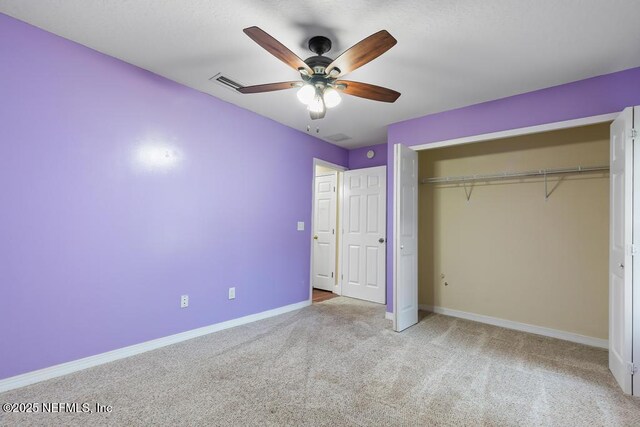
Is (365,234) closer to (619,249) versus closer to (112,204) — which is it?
(619,249)

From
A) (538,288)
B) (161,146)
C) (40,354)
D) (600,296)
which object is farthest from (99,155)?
(600,296)

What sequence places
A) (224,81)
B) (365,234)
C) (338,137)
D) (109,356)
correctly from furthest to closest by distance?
(365,234) < (338,137) < (224,81) < (109,356)

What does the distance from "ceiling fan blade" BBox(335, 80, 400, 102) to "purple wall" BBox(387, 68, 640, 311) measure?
1.54 meters

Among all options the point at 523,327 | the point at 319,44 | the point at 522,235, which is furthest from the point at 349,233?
the point at 319,44

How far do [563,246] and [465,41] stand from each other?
252 centimetres

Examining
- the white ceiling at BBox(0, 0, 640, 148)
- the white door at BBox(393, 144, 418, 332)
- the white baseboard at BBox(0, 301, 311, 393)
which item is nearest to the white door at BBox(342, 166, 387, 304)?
the white door at BBox(393, 144, 418, 332)

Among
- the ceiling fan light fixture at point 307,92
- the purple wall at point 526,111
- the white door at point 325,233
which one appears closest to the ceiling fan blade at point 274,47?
the ceiling fan light fixture at point 307,92

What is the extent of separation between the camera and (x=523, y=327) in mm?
3488

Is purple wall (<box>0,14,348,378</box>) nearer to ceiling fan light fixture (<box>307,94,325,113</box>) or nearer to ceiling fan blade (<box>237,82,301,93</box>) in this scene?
ceiling fan blade (<box>237,82,301,93</box>)

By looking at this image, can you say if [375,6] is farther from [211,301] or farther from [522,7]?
[211,301]

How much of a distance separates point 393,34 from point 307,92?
0.75 m

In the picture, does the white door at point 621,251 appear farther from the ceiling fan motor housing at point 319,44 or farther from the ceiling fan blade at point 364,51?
the ceiling fan motor housing at point 319,44

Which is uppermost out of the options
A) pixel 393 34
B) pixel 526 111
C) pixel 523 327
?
pixel 393 34

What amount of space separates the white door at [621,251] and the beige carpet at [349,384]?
229 mm
